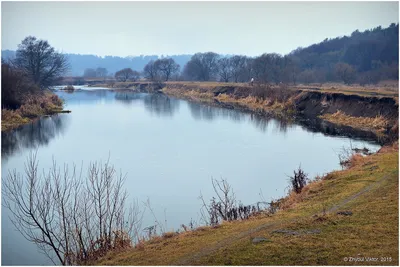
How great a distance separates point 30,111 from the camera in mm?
31969

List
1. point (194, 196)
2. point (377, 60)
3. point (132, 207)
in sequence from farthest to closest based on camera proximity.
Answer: point (377, 60) → point (194, 196) → point (132, 207)

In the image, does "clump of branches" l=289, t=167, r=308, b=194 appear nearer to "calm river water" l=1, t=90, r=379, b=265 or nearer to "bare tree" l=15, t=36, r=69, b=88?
"calm river water" l=1, t=90, r=379, b=265

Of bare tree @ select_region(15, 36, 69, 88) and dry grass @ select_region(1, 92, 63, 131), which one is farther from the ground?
bare tree @ select_region(15, 36, 69, 88)

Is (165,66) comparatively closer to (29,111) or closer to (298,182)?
(29,111)

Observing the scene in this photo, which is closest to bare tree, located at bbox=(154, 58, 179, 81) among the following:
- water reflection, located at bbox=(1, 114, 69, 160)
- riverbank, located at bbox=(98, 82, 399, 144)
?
riverbank, located at bbox=(98, 82, 399, 144)

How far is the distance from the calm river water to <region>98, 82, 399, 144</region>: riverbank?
9.06 ft

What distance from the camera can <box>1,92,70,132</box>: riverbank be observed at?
90.1 feet

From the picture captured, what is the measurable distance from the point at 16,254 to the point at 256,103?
3736cm

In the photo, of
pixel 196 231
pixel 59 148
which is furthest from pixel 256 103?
pixel 196 231

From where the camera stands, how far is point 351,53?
269 ft

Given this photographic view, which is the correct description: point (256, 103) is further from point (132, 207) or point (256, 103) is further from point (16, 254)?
point (16, 254)

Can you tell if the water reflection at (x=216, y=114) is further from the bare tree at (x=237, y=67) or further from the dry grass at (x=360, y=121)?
the bare tree at (x=237, y=67)

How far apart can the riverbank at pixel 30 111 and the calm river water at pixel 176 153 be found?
3.90ft

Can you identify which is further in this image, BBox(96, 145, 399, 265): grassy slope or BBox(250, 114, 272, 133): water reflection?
BBox(250, 114, 272, 133): water reflection
